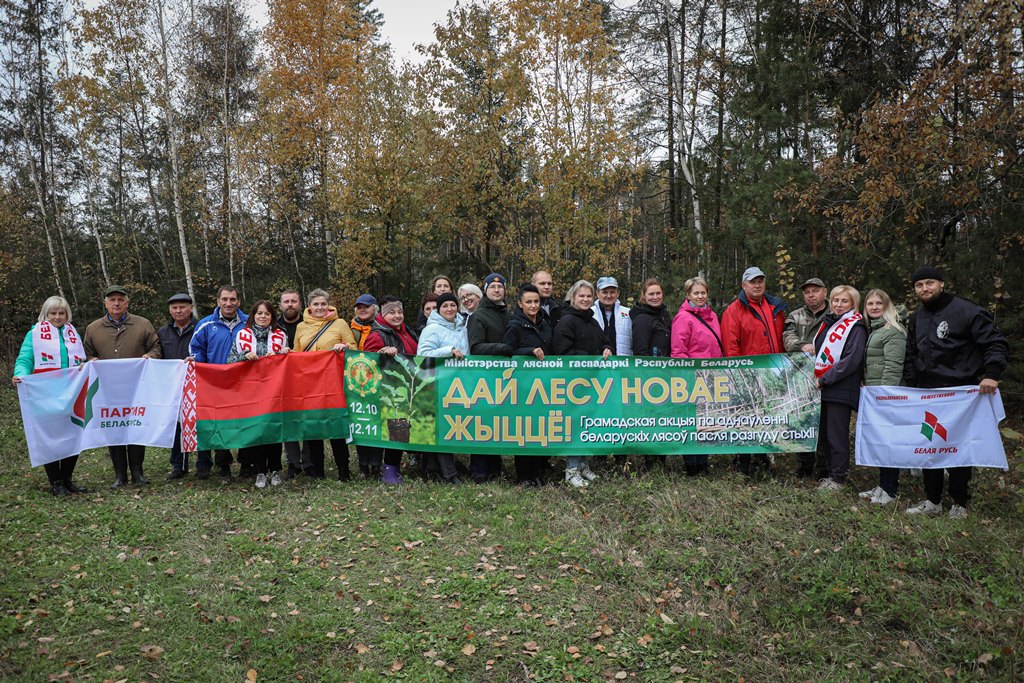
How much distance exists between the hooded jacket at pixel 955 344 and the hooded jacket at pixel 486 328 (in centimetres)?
419

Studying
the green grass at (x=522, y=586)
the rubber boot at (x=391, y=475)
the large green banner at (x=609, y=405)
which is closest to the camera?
the green grass at (x=522, y=586)

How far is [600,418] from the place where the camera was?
772 cm

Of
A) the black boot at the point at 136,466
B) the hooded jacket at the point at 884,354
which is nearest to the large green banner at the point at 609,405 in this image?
the hooded jacket at the point at 884,354

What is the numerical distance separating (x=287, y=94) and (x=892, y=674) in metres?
24.1

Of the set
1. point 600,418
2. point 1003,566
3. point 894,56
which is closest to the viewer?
point 1003,566

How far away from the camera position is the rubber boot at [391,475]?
809 centimetres

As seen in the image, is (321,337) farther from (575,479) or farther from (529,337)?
(575,479)

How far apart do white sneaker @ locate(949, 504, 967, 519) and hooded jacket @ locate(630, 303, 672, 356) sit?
3143mm

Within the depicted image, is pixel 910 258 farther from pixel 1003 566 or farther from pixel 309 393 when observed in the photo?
pixel 309 393

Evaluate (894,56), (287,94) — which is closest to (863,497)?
(894,56)

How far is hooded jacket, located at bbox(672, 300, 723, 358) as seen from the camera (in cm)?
784

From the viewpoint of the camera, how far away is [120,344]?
8.38 meters

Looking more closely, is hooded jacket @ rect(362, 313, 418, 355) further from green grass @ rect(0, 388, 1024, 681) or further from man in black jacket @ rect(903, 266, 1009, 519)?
man in black jacket @ rect(903, 266, 1009, 519)

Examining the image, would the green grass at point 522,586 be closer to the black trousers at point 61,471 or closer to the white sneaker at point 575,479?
the white sneaker at point 575,479
